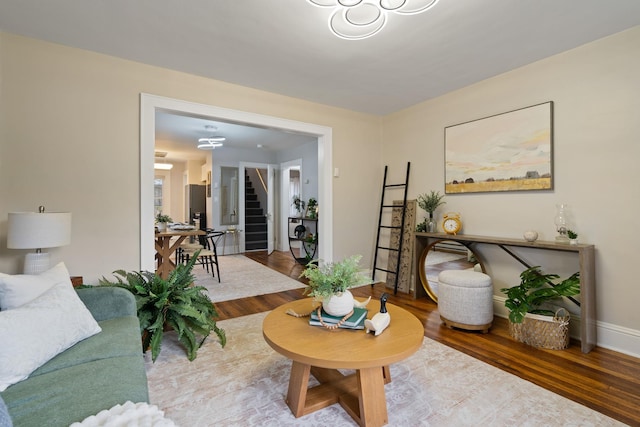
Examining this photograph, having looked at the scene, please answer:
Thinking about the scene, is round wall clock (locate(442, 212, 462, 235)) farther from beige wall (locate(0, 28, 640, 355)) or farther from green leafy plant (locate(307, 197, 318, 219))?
green leafy plant (locate(307, 197, 318, 219))

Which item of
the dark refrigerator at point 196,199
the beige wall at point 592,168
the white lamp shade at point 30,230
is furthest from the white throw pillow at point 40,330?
the dark refrigerator at point 196,199

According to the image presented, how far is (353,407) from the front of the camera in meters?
1.65

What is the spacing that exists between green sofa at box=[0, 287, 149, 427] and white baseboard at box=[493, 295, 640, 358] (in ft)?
10.9

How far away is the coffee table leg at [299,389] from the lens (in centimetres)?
162

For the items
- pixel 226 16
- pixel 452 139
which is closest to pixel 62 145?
pixel 226 16

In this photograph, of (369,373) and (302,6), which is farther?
(302,6)

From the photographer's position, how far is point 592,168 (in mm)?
2576

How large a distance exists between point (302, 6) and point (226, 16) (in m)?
0.59

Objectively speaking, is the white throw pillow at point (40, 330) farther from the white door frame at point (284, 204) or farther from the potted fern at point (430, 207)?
the white door frame at point (284, 204)

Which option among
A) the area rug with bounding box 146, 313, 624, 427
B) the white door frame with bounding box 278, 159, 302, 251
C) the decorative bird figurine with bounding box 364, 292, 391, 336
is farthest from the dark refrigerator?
the decorative bird figurine with bounding box 364, 292, 391, 336

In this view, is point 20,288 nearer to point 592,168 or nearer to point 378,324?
point 378,324

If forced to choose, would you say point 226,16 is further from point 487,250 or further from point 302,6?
point 487,250

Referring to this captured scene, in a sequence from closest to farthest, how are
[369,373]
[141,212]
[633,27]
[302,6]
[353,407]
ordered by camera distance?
[369,373] < [353,407] < [302,6] < [633,27] < [141,212]

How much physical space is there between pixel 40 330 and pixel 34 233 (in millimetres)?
1167
